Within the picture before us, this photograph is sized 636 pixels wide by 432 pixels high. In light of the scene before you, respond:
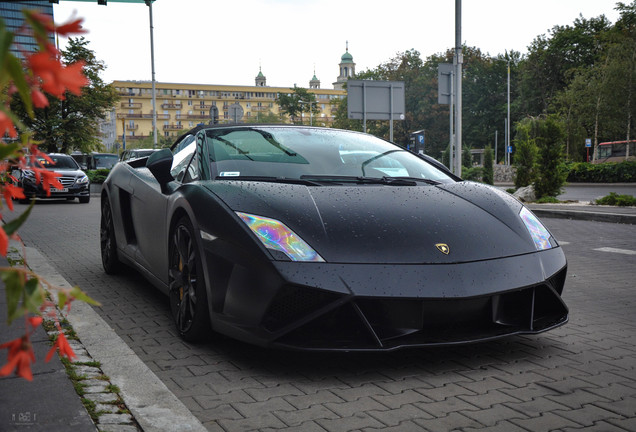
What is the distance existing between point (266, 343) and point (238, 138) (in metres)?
1.80

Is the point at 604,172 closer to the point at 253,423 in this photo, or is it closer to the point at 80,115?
the point at 80,115

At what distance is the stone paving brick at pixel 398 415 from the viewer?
9.27ft

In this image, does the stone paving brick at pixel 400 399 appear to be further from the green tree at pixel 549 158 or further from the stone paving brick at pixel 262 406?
the green tree at pixel 549 158

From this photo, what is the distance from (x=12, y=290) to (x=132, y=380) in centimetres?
235

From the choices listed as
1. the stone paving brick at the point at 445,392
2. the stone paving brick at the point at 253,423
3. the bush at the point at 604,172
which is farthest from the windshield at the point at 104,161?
the stone paving brick at the point at 253,423

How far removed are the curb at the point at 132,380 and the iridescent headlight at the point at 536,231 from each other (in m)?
2.08

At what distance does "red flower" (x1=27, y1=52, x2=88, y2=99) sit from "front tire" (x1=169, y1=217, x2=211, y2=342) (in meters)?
2.87

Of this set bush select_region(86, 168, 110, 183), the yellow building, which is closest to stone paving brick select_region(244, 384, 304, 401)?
bush select_region(86, 168, 110, 183)

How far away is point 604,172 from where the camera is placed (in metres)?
32.2

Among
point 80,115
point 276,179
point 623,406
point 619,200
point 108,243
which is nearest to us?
point 623,406

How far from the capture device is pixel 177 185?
4578 millimetres

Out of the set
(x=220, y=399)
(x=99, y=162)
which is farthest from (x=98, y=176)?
(x=220, y=399)

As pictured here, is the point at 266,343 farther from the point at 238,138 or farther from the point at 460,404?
the point at 238,138

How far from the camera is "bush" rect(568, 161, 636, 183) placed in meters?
31.1
